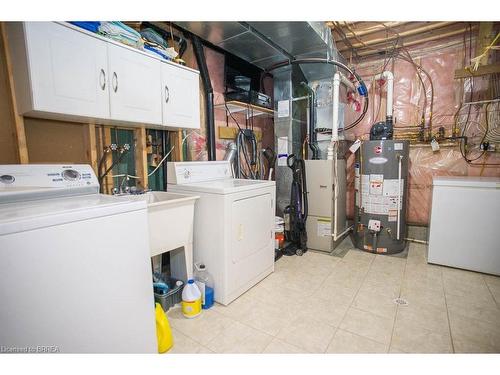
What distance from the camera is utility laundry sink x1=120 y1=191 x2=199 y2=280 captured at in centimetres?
162

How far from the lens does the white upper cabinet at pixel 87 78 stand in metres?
1.32

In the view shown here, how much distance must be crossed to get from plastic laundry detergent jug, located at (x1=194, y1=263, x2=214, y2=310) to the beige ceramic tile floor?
9 cm

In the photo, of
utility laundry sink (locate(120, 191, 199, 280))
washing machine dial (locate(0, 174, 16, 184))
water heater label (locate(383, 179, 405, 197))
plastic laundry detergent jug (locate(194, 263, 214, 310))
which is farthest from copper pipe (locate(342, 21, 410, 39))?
washing machine dial (locate(0, 174, 16, 184))

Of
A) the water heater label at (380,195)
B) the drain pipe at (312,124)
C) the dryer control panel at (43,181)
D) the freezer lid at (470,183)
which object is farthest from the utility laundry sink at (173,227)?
the freezer lid at (470,183)

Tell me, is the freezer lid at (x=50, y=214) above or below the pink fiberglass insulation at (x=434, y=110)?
below

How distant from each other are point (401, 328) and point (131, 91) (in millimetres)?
2478

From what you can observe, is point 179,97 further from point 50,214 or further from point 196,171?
point 50,214

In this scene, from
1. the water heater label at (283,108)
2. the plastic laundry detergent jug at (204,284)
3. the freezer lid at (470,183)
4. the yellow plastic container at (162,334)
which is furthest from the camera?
the water heater label at (283,108)

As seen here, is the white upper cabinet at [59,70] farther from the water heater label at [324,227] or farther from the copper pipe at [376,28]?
the copper pipe at [376,28]

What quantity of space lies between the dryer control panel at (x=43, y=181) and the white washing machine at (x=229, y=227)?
2.22ft

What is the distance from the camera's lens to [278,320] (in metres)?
1.73

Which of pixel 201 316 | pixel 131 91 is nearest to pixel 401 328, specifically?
pixel 201 316

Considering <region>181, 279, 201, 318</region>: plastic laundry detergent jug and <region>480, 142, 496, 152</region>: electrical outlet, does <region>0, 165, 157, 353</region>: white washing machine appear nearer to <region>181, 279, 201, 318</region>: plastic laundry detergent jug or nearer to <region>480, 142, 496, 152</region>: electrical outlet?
<region>181, 279, 201, 318</region>: plastic laundry detergent jug

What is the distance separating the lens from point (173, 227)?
1752 millimetres
